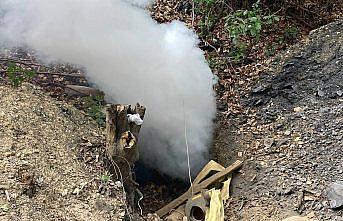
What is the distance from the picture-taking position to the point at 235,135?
5.26 m

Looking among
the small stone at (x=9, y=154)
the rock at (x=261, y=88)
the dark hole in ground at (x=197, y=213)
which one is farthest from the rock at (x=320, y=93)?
the small stone at (x=9, y=154)

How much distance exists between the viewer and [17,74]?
4840 mm

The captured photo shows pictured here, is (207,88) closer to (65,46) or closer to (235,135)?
(235,135)

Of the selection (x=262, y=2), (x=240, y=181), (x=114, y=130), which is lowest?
(x=240, y=181)

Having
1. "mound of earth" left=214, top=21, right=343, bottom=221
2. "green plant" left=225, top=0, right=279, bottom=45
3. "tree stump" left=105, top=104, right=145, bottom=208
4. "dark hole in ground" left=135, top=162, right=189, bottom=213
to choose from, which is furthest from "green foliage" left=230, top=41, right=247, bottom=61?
"tree stump" left=105, top=104, right=145, bottom=208

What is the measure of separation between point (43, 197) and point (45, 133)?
0.78 meters

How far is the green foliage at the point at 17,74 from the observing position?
4.74m

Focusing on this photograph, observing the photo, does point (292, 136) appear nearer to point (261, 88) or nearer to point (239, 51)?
point (261, 88)

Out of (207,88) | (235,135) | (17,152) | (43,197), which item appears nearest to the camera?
(43,197)

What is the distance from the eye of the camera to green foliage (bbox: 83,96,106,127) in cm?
493

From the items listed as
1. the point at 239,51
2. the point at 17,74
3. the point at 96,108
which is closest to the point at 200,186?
the point at 96,108

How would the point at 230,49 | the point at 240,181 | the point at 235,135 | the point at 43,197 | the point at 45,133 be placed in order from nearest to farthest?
the point at 43,197 → the point at 45,133 → the point at 240,181 → the point at 235,135 → the point at 230,49

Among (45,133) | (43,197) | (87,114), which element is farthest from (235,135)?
(43,197)

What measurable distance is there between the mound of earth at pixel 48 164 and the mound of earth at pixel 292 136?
3.78 ft
